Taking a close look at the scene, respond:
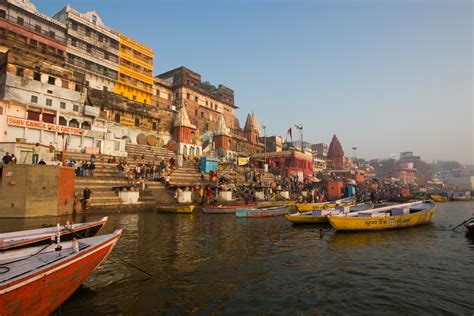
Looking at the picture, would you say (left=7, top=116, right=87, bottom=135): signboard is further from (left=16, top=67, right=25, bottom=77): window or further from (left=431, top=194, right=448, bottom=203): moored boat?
(left=431, top=194, right=448, bottom=203): moored boat

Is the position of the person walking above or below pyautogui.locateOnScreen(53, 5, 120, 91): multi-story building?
below

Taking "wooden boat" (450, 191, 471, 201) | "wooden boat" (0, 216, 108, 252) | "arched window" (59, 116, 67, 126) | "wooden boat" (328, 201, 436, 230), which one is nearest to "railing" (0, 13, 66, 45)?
"arched window" (59, 116, 67, 126)

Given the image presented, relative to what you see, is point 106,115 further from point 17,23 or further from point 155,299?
point 155,299

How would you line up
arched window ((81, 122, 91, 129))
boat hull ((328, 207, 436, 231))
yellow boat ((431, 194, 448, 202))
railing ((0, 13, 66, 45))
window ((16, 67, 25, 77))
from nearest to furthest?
boat hull ((328, 207, 436, 231)), window ((16, 67, 25, 77)), arched window ((81, 122, 91, 129)), railing ((0, 13, 66, 45)), yellow boat ((431, 194, 448, 202))

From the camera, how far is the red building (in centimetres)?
5933

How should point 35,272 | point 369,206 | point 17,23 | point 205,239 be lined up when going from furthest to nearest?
point 17,23
point 369,206
point 205,239
point 35,272

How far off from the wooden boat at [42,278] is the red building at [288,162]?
53.0m

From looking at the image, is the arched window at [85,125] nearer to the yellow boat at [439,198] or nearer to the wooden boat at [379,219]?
the wooden boat at [379,219]

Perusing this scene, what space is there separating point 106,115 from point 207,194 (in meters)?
24.5

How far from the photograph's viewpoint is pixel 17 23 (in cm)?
3797

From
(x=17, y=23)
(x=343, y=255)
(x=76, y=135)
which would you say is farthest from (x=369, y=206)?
(x=17, y=23)

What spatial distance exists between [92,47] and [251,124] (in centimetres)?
→ 4233

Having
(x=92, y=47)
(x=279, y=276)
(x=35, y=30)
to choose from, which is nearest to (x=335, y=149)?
(x=92, y=47)

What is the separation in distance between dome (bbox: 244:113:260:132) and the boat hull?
58.0 m
